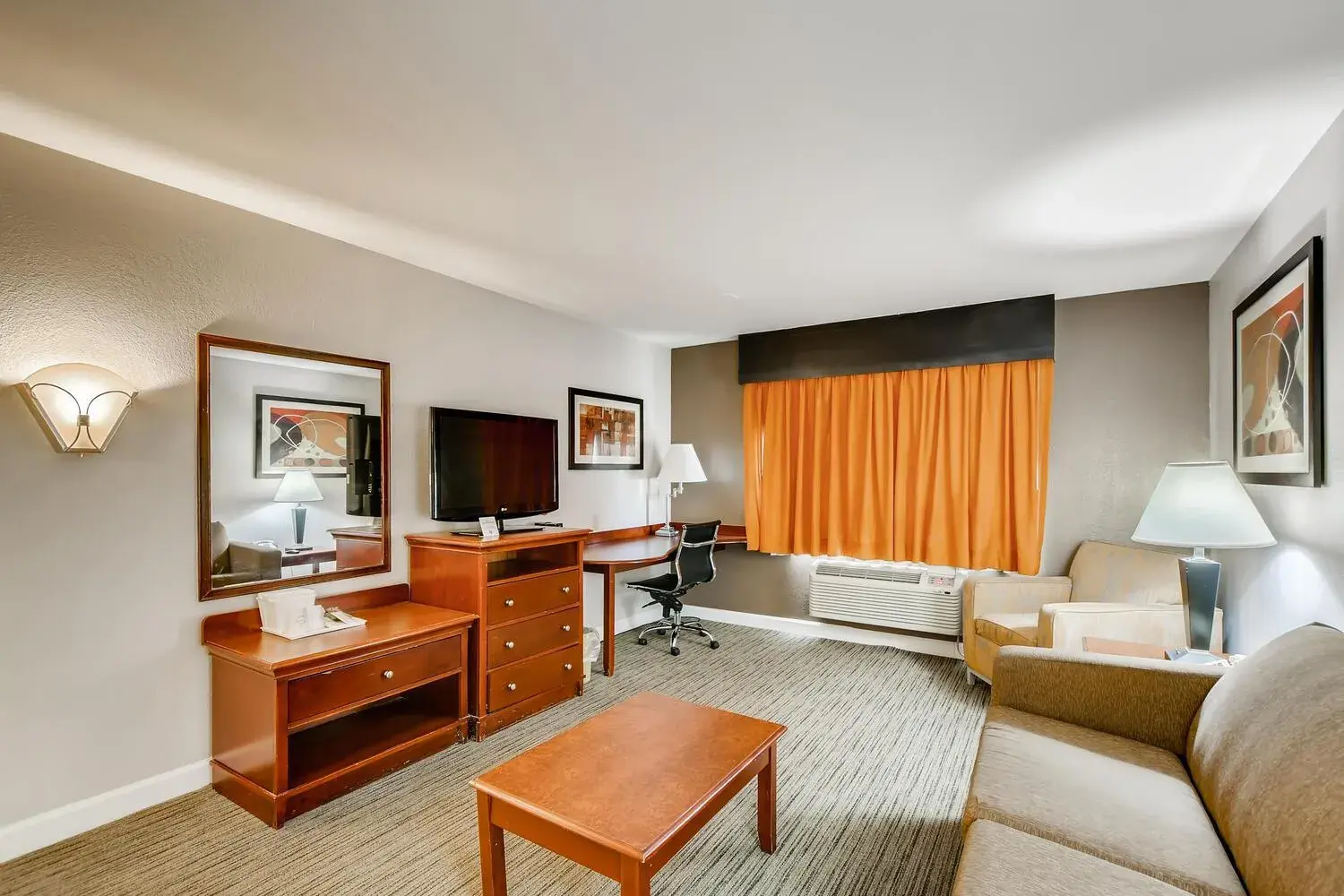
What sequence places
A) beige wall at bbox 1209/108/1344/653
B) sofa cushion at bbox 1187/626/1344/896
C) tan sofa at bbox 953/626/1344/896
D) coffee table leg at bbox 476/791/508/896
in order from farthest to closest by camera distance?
1. beige wall at bbox 1209/108/1344/653
2. coffee table leg at bbox 476/791/508/896
3. tan sofa at bbox 953/626/1344/896
4. sofa cushion at bbox 1187/626/1344/896

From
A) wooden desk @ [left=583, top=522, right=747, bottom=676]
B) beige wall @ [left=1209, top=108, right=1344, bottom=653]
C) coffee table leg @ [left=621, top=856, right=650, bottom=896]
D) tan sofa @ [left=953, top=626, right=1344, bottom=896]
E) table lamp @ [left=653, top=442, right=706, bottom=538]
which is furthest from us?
table lamp @ [left=653, top=442, right=706, bottom=538]

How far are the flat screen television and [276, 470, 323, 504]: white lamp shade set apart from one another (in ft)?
1.88

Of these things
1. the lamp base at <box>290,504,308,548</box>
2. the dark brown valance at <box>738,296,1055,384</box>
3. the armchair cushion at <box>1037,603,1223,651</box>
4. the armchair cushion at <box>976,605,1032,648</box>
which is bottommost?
the armchair cushion at <box>976,605,1032,648</box>

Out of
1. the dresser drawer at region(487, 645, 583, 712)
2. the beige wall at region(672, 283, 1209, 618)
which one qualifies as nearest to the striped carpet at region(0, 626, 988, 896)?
the dresser drawer at region(487, 645, 583, 712)

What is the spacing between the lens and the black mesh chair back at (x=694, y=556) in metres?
4.30

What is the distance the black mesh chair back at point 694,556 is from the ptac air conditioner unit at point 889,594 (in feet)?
2.85

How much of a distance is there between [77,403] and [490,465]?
1.79 m

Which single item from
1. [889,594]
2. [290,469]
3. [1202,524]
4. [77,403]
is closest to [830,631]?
[889,594]

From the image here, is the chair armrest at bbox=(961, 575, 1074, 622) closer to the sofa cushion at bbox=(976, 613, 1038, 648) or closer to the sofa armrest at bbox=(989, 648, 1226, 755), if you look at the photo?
the sofa cushion at bbox=(976, 613, 1038, 648)

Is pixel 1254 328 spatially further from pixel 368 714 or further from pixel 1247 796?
pixel 368 714

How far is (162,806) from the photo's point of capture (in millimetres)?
Answer: 2418

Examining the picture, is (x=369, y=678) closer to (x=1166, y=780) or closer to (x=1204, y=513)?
(x=1166, y=780)

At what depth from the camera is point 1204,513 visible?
2.36m

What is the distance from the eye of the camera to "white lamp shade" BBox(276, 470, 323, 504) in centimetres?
282
